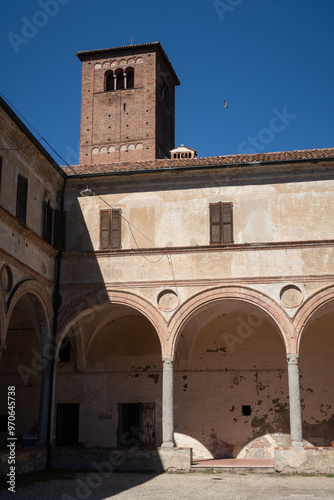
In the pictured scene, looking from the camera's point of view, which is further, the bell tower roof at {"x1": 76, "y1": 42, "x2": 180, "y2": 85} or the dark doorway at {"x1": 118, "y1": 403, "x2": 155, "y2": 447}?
the bell tower roof at {"x1": 76, "y1": 42, "x2": 180, "y2": 85}

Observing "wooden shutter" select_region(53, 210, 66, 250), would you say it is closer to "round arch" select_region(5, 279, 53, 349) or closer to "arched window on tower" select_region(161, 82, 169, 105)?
"round arch" select_region(5, 279, 53, 349)

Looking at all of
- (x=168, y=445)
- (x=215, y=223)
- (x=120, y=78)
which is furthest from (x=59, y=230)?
(x=120, y=78)

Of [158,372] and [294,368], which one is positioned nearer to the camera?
[294,368]

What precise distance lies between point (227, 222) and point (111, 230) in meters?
3.33

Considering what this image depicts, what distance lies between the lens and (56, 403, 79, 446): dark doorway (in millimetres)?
20781

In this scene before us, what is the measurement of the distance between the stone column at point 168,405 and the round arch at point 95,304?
4.76ft

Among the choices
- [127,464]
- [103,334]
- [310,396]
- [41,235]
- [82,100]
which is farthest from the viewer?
[82,100]

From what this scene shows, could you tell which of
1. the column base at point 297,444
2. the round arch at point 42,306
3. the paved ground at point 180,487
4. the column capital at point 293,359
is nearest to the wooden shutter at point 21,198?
the round arch at point 42,306

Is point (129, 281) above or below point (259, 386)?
above

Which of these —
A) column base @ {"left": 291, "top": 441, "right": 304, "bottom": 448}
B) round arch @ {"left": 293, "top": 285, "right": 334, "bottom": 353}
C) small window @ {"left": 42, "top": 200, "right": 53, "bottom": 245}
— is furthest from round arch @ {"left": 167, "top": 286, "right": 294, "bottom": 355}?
small window @ {"left": 42, "top": 200, "right": 53, "bottom": 245}

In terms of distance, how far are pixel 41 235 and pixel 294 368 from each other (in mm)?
7621

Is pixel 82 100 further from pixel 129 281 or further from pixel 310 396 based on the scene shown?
pixel 310 396

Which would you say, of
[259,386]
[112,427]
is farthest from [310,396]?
[112,427]

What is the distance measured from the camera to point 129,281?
60.1ft
